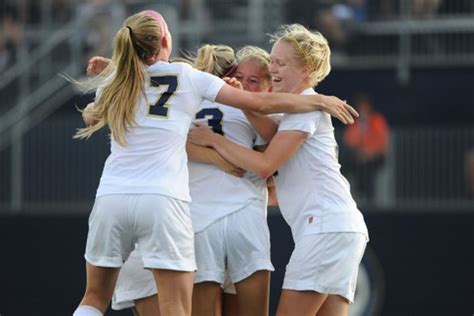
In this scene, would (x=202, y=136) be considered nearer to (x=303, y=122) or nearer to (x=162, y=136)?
(x=162, y=136)

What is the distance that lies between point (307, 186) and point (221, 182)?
492 millimetres

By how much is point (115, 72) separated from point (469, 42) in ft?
31.1

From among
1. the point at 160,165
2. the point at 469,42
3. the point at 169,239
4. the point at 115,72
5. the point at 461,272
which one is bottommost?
the point at 461,272

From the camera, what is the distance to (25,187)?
46.4ft

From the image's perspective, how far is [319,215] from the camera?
254 inches

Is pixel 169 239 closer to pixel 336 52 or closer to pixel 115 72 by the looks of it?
pixel 115 72

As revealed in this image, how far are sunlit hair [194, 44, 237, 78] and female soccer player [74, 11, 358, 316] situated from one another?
52 cm

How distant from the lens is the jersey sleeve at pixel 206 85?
6324mm

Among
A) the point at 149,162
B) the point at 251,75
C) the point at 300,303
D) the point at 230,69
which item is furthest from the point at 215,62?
the point at 300,303

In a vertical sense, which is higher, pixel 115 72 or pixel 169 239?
pixel 115 72

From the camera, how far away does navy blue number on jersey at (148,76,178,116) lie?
630 cm

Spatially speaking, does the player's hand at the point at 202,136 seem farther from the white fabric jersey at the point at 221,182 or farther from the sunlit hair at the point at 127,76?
the sunlit hair at the point at 127,76

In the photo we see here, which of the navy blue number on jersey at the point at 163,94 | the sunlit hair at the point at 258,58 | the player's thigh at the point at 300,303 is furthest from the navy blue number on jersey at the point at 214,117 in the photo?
the player's thigh at the point at 300,303

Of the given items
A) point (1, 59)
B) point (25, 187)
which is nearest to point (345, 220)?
point (25, 187)
